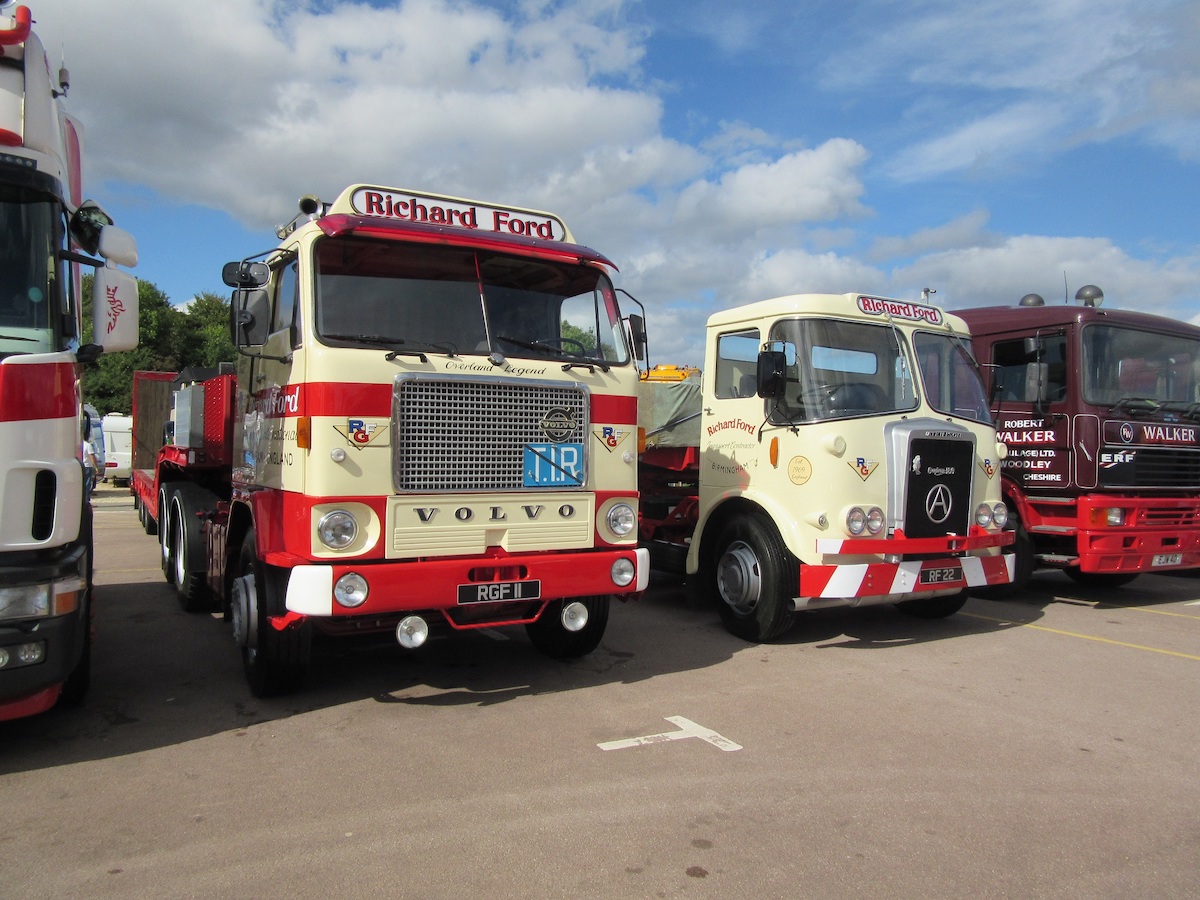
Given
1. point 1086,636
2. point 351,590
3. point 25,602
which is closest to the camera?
point 25,602

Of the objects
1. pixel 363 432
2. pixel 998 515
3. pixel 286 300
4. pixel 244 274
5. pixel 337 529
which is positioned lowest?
pixel 998 515

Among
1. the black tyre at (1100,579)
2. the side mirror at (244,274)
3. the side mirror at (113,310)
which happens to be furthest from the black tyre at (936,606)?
the side mirror at (113,310)

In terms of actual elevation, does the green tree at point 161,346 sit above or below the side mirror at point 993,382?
above

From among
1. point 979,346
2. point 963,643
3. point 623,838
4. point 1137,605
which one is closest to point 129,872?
point 623,838

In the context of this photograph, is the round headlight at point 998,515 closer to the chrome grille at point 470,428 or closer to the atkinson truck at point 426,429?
the atkinson truck at point 426,429

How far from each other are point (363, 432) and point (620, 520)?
175 centimetres

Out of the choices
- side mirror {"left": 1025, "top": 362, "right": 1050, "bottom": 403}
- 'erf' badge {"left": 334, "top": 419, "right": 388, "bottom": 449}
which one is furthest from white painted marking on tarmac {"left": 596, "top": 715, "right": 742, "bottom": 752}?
side mirror {"left": 1025, "top": 362, "right": 1050, "bottom": 403}

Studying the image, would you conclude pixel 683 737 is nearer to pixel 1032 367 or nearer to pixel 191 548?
pixel 191 548

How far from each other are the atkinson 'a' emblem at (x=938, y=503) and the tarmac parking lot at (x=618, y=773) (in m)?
1.09

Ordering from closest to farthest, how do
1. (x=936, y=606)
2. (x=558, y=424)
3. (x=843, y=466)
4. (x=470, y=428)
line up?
(x=470, y=428) < (x=558, y=424) < (x=843, y=466) < (x=936, y=606)

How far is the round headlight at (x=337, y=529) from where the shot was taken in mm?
4891

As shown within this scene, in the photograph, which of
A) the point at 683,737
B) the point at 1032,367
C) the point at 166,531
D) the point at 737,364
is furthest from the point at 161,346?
the point at 683,737

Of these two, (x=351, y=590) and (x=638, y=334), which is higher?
(x=638, y=334)

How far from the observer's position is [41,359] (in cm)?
417
